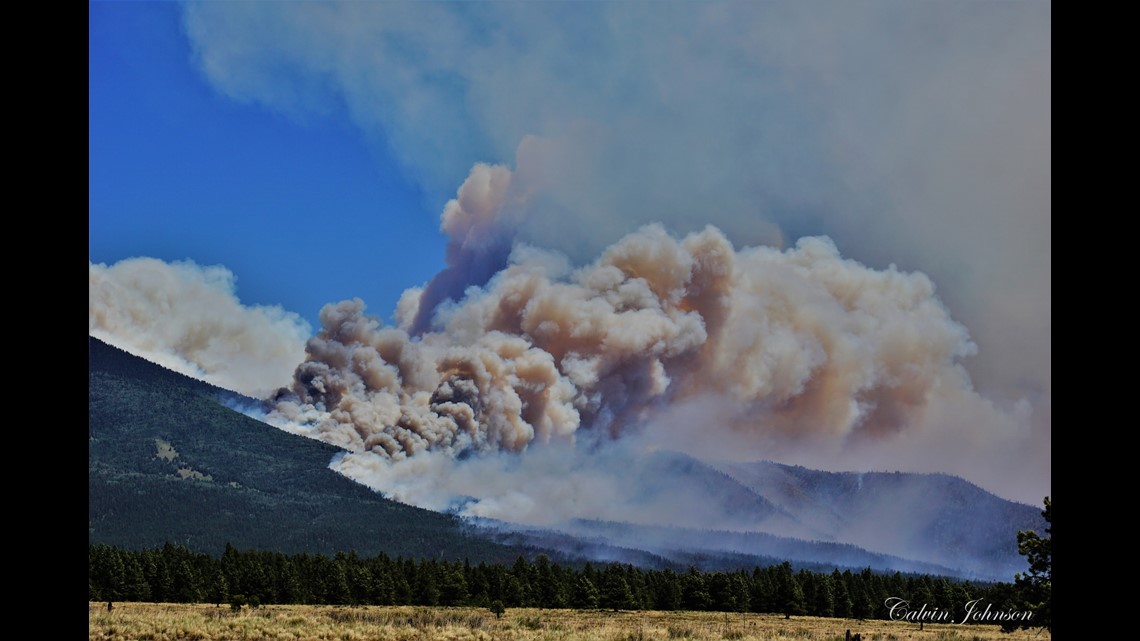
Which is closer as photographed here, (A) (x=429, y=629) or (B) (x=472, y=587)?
(A) (x=429, y=629)

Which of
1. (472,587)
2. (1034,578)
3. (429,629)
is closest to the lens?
(1034,578)

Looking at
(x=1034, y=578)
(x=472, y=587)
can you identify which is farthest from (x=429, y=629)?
(x=472, y=587)

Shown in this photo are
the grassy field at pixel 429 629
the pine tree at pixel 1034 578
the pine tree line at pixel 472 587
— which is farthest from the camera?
the pine tree line at pixel 472 587

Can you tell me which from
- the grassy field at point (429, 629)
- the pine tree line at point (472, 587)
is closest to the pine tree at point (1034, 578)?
the grassy field at point (429, 629)

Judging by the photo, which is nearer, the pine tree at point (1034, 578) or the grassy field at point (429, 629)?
the pine tree at point (1034, 578)

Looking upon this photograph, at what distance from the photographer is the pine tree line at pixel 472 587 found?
90.4 meters

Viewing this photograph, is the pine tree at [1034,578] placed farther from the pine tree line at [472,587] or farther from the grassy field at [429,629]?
the pine tree line at [472,587]

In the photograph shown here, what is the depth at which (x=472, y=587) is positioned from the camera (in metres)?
96.0

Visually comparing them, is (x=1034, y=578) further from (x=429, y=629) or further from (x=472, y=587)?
(x=472, y=587)

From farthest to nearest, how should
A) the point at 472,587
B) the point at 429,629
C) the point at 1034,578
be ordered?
the point at 472,587
the point at 429,629
the point at 1034,578

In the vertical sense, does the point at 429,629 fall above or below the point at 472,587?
below
